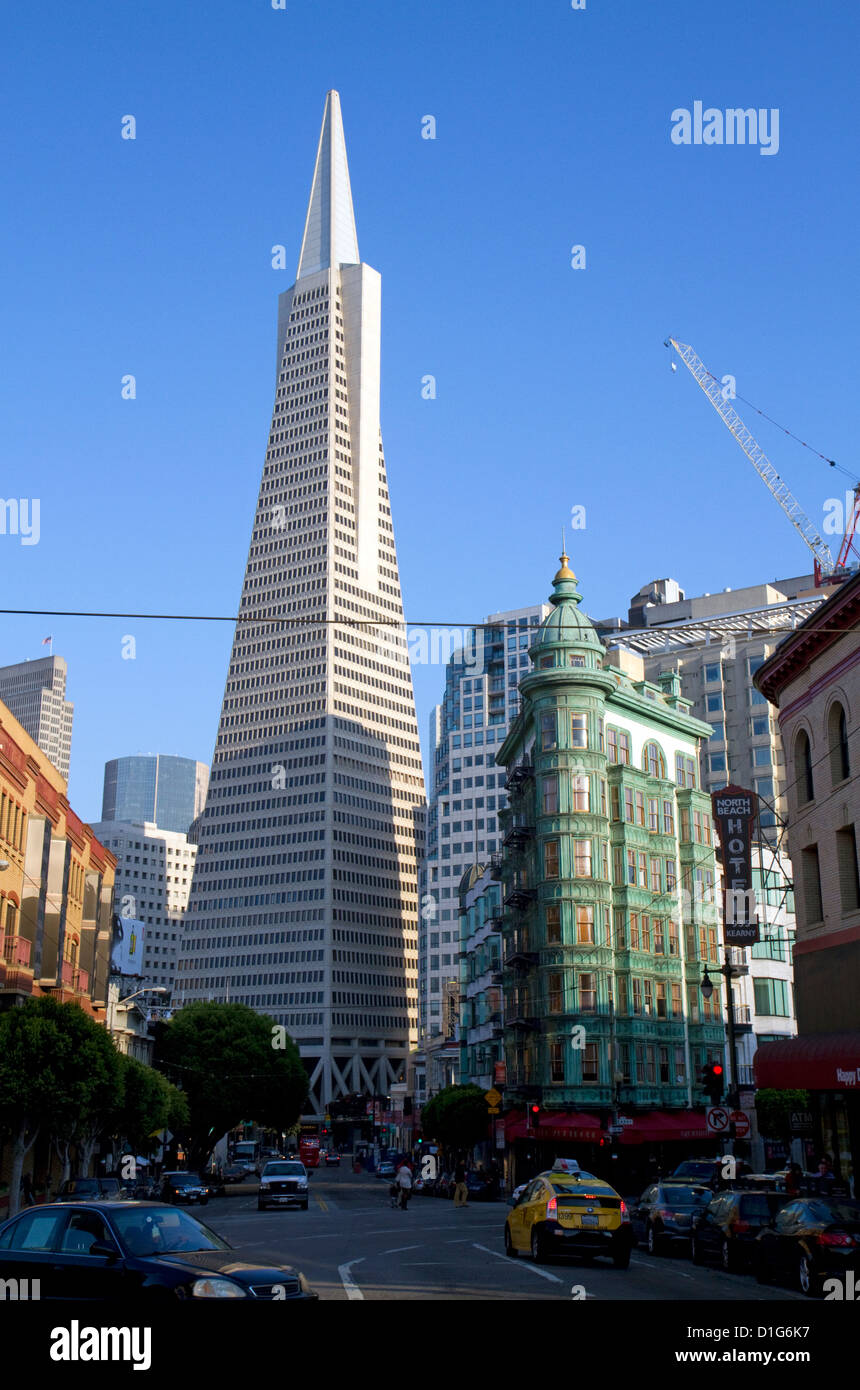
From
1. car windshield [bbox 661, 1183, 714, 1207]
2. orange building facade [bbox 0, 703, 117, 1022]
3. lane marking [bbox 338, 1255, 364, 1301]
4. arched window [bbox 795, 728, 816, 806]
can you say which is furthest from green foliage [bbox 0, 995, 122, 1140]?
arched window [bbox 795, 728, 816, 806]

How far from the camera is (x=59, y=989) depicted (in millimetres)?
51219

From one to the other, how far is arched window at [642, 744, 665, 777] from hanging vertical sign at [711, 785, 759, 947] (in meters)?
21.6

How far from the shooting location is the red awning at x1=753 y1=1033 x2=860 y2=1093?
30.3 meters

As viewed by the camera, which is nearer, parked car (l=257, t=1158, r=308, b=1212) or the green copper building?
parked car (l=257, t=1158, r=308, b=1212)

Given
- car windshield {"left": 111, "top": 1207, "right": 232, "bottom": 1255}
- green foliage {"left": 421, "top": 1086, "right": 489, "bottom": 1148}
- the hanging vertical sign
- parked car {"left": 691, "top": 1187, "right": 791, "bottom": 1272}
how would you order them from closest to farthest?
car windshield {"left": 111, "top": 1207, "right": 232, "bottom": 1255}
parked car {"left": 691, "top": 1187, "right": 791, "bottom": 1272}
the hanging vertical sign
green foliage {"left": 421, "top": 1086, "right": 489, "bottom": 1148}

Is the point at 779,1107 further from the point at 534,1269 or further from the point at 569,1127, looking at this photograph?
the point at 534,1269

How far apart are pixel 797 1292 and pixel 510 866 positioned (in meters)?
53.7

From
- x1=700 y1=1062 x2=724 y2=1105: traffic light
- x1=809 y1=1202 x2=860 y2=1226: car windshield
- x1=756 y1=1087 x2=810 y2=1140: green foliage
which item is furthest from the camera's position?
x1=756 y1=1087 x2=810 y2=1140: green foliage

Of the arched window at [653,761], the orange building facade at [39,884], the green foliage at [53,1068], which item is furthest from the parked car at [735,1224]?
the arched window at [653,761]

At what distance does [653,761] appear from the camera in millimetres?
72062

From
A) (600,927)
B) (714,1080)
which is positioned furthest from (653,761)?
(714,1080)

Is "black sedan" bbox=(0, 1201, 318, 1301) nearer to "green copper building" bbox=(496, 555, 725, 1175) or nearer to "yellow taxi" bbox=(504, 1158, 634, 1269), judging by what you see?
"yellow taxi" bbox=(504, 1158, 634, 1269)
